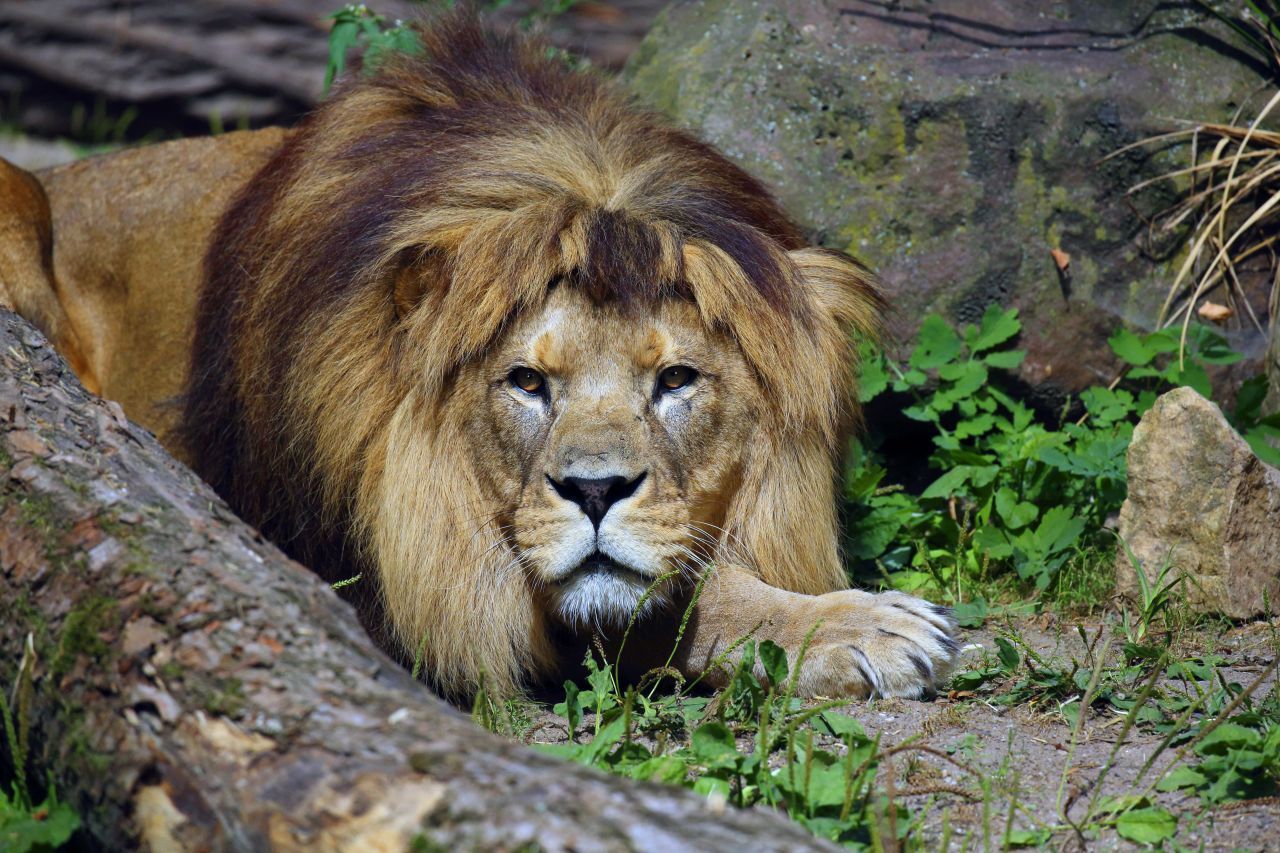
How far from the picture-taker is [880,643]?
341cm

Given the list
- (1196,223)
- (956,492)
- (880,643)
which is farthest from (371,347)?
(1196,223)

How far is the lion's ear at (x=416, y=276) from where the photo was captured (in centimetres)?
354

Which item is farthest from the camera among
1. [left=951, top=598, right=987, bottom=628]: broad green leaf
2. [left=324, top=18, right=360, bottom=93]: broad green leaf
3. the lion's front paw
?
[left=324, top=18, right=360, bottom=93]: broad green leaf

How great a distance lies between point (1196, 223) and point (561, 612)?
10.2 ft

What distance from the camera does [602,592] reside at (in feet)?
10.8

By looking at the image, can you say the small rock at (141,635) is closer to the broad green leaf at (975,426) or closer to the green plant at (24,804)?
the green plant at (24,804)

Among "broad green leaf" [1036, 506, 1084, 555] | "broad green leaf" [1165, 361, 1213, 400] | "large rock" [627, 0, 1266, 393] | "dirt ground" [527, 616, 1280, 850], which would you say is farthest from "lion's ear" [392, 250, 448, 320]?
"broad green leaf" [1165, 361, 1213, 400]

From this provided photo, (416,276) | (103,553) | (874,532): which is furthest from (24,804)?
(874,532)

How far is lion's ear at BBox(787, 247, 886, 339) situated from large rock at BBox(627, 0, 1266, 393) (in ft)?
4.01

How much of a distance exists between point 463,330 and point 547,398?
10.8 inches

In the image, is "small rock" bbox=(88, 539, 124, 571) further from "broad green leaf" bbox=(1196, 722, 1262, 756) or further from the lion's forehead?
"broad green leaf" bbox=(1196, 722, 1262, 756)

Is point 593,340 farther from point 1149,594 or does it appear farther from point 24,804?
point 1149,594

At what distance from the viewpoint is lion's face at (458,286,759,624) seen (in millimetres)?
3246

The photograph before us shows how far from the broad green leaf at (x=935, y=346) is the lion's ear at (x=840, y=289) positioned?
1.03 meters
